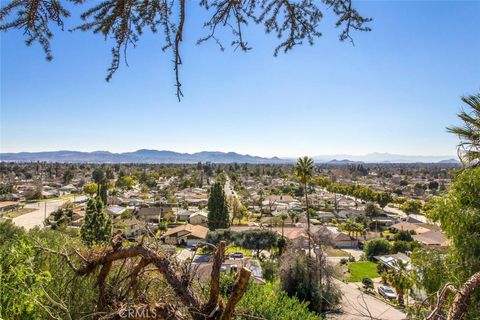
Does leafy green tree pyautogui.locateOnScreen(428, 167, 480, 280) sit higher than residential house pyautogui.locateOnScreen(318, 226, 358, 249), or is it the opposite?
leafy green tree pyautogui.locateOnScreen(428, 167, 480, 280)

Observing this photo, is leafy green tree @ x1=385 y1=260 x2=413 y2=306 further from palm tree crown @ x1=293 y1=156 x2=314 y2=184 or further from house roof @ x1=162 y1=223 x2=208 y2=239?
house roof @ x1=162 y1=223 x2=208 y2=239

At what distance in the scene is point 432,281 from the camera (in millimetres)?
5012

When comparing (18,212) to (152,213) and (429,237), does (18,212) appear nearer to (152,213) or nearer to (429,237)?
(152,213)

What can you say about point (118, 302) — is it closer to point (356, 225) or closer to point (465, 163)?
point (465, 163)

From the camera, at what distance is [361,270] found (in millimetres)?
25453

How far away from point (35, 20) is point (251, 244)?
28070 millimetres

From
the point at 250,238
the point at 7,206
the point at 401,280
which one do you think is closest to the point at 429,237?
the point at 250,238

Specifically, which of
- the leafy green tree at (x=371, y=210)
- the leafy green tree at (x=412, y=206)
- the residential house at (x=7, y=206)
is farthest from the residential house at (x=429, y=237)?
the residential house at (x=7, y=206)

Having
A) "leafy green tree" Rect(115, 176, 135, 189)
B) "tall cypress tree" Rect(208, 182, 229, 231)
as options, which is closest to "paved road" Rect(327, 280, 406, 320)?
"tall cypress tree" Rect(208, 182, 229, 231)

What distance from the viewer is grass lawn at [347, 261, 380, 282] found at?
23469 millimetres

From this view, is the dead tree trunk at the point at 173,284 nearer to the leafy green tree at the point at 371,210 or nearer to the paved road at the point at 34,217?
the paved road at the point at 34,217

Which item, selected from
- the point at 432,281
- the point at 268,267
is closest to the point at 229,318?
the point at 432,281

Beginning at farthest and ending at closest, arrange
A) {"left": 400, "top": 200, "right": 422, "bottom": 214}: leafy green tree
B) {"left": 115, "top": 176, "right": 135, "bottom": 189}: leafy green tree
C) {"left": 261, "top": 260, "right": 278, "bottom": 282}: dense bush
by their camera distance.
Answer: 1. {"left": 115, "top": 176, "right": 135, "bottom": 189}: leafy green tree
2. {"left": 400, "top": 200, "right": 422, "bottom": 214}: leafy green tree
3. {"left": 261, "top": 260, "right": 278, "bottom": 282}: dense bush

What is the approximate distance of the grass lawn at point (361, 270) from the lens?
23469 millimetres
